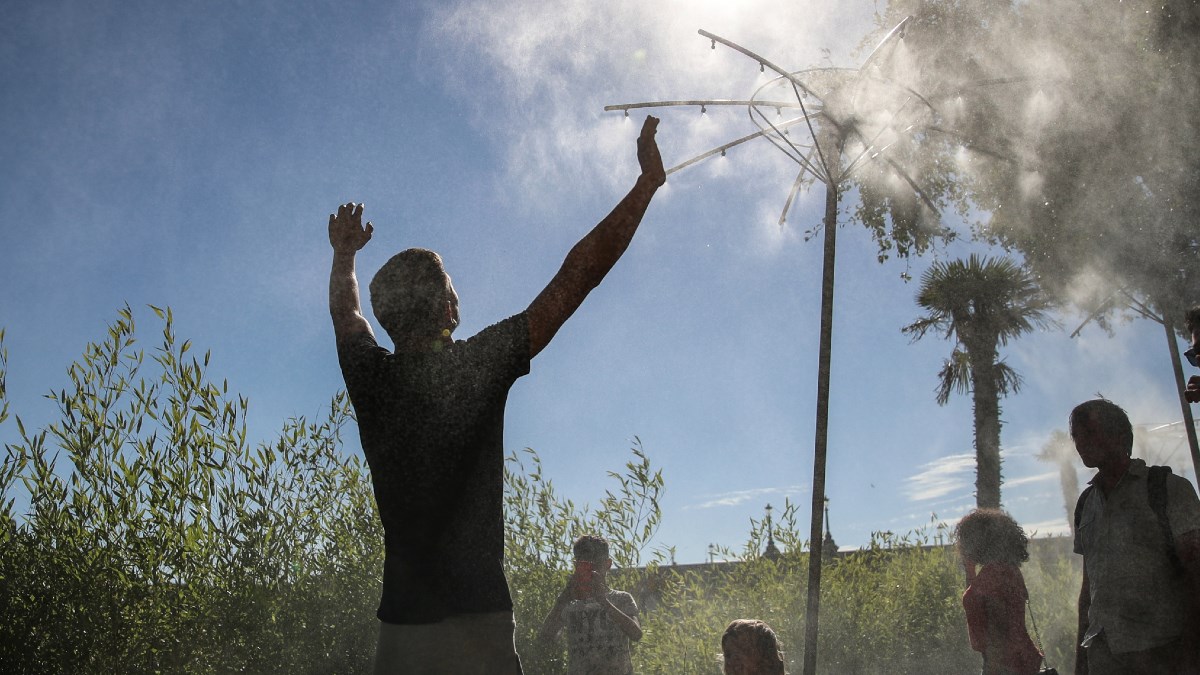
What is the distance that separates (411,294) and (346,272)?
30 centimetres

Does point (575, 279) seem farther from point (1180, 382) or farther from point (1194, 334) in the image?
point (1180, 382)

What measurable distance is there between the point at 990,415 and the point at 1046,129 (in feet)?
29.7

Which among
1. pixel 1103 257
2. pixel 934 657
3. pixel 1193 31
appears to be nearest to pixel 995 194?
pixel 1103 257

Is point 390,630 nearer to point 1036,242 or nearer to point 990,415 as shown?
point 1036,242

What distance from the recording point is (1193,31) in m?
12.3

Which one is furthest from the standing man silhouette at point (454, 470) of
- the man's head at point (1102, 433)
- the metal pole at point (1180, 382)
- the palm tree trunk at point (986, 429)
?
the palm tree trunk at point (986, 429)

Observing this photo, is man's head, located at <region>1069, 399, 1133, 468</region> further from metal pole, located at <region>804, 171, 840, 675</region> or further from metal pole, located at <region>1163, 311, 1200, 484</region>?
metal pole, located at <region>1163, 311, 1200, 484</region>

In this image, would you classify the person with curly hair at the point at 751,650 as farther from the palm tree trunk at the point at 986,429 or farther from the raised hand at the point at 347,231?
the palm tree trunk at the point at 986,429

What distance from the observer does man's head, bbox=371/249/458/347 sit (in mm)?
1915

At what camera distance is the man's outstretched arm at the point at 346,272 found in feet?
6.48

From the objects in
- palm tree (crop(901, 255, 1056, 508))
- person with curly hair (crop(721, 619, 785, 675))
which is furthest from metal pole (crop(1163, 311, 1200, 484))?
person with curly hair (crop(721, 619, 785, 675))

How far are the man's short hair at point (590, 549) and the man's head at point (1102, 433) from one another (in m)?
2.90

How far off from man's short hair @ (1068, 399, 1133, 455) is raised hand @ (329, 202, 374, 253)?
2.67m

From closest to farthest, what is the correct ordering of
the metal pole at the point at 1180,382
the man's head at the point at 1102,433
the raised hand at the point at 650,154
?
1. the raised hand at the point at 650,154
2. the man's head at the point at 1102,433
3. the metal pole at the point at 1180,382
